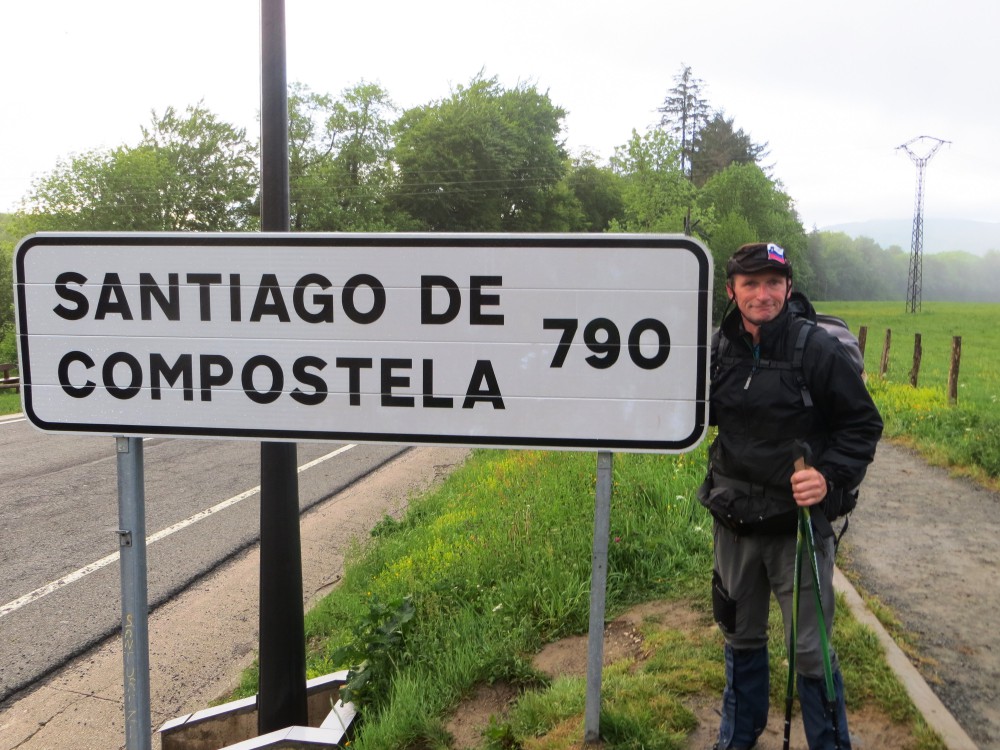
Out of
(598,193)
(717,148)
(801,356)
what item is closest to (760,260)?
(801,356)

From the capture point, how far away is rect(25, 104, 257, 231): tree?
1722 inches

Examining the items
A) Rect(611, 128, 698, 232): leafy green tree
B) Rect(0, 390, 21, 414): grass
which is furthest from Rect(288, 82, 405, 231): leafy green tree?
Rect(0, 390, 21, 414): grass

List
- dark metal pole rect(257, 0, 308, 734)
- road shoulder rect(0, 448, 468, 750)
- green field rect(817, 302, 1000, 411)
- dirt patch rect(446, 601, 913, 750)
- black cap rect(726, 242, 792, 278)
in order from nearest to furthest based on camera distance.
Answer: black cap rect(726, 242, 792, 278)
dirt patch rect(446, 601, 913, 750)
dark metal pole rect(257, 0, 308, 734)
road shoulder rect(0, 448, 468, 750)
green field rect(817, 302, 1000, 411)

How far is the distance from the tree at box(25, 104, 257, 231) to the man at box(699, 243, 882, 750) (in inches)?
1735

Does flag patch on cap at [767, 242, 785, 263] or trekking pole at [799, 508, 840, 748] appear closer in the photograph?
trekking pole at [799, 508, 840, 748]

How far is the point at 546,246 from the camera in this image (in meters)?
2.38

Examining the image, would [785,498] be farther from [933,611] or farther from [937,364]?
[937,364]

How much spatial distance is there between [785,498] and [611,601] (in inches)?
74.6

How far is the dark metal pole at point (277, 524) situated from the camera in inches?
136

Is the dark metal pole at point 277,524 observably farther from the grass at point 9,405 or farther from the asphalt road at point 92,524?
the grass at point 9,405

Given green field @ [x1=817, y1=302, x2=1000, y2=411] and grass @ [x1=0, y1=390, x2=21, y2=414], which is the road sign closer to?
green field @ [x1=817, y1=302, x2=1000, y2=411]

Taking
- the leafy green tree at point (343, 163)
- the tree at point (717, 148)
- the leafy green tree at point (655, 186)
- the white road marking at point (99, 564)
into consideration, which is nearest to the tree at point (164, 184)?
the leafy green tree at point (343, 163)

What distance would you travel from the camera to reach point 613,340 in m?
2.41

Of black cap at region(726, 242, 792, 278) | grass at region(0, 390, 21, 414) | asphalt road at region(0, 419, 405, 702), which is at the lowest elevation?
grass at region(0, 390, 21, 414)
